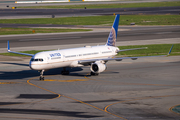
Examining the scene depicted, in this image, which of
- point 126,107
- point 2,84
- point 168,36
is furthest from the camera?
point 168,36

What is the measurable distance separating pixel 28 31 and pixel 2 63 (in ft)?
175

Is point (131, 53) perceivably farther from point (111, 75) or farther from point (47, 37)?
point (47, 37)

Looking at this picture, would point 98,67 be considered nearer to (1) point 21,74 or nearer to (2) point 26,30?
(1) point 21,74

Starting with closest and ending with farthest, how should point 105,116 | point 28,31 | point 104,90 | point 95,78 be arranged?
point 105,116, point 104,90, point 95,78, point 28,31

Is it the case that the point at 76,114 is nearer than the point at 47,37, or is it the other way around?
the point at 76,114

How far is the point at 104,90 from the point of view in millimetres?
42531

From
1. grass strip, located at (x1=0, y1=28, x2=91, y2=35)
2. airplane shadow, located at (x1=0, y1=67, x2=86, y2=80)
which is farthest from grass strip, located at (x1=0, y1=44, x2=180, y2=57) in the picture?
grass strip, located at (x1=0, y1=28, x2=91, y2=35)

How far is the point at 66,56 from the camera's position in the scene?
50.3 m

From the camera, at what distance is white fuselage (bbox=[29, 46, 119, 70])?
47.3 meters

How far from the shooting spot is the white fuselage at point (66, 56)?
155 feet

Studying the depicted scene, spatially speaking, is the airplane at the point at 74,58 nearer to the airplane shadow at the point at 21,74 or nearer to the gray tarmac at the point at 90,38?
the airplane shadow at the point at 21,74

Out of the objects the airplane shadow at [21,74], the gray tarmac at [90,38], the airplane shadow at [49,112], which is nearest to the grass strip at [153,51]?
the gray tarmac at [90,38]

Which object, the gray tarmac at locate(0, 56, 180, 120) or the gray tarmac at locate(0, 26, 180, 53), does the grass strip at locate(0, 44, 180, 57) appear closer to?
the gray tarmac at locate(0, 26, 180, 53)

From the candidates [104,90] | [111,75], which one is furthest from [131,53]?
[104,90]
